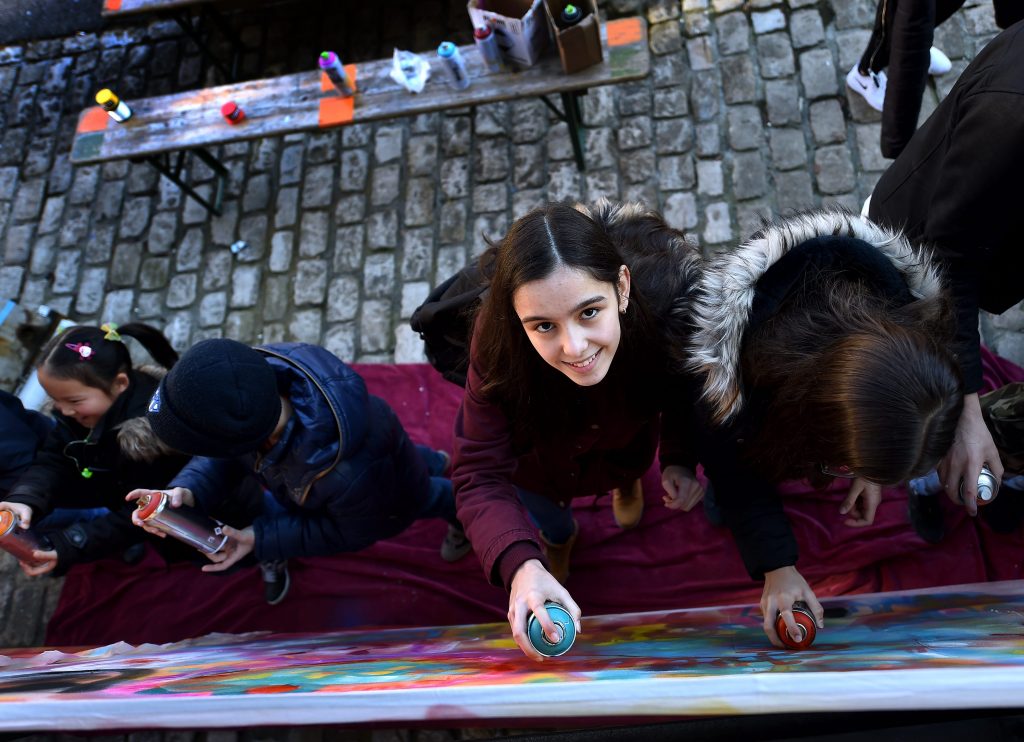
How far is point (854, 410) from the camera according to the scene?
154 centimetres

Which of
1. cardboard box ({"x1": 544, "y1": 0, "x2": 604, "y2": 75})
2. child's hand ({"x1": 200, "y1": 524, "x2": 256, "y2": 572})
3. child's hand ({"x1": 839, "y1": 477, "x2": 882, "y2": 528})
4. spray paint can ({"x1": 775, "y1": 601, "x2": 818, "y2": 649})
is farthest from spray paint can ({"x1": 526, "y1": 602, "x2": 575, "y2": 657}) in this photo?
cardboard box ({"x1": 544, "y1": 0, "x2": 604, "y2": 75})

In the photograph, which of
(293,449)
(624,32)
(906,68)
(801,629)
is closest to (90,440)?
(293,449)

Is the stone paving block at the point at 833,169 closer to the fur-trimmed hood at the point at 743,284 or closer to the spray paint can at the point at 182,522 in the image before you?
the fur-trimmed hood at the point at 743,284

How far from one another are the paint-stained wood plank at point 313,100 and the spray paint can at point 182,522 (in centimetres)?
238

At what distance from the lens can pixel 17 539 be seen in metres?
2.88

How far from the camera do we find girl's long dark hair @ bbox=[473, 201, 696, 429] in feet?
5.48

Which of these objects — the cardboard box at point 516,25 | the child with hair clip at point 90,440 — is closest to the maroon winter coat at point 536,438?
the child with hair clip at point 90,440

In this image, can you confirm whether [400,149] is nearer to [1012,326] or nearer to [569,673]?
[1012,326]

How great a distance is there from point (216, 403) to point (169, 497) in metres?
0.63

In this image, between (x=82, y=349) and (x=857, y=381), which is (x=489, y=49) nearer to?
(x=82, y=349)

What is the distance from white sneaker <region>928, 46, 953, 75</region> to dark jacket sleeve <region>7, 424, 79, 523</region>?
4.67m

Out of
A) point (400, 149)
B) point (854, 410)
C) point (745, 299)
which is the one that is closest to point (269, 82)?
point (400, 149)

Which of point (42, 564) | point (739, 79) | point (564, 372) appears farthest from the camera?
point (739, 79)

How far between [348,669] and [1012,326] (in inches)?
130
